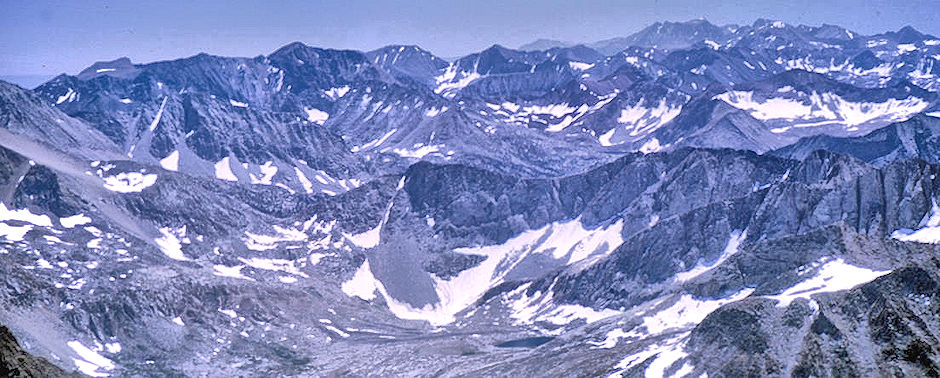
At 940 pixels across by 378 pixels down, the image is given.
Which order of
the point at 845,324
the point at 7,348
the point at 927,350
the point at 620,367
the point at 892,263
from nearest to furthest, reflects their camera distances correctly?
the point at 7,348 < the point at 927,350 < the point at 845,324 < the point at 620,367 < the point at 892,263

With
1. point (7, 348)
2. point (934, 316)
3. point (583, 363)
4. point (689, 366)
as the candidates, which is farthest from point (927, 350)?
point (7, 348)

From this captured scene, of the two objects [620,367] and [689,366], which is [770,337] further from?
[620,367]

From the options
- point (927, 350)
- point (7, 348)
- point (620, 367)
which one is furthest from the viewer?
point (620, 367)

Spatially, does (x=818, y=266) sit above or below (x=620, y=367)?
above

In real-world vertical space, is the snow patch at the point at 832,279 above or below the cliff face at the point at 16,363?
below

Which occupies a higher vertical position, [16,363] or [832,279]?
[16,363]

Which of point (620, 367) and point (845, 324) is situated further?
point (620, 367)

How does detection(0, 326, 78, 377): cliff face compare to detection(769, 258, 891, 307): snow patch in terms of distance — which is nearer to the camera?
detection(0, 326, 78, 377): cliff face

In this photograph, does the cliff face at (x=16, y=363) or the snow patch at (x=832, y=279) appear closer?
the cliff face at (x=16, y=363)

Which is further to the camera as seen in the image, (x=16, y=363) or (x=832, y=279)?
(x=832, y=279)

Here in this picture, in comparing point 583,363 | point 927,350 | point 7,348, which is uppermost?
point 7,348

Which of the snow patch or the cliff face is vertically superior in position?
the cliff face
